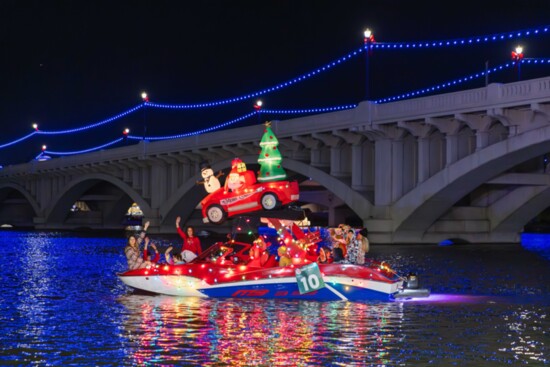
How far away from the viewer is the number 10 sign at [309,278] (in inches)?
900

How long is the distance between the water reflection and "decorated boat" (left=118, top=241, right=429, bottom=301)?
1.42 feet

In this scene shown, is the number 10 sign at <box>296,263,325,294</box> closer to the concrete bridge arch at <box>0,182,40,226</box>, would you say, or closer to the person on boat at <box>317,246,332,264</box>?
the person on boat at <box>317,246,332,264</box>

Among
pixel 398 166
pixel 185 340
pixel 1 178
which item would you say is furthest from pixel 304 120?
pixel 1 178

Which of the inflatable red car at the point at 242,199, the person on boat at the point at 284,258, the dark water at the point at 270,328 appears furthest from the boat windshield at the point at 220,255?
the person on boat at the point at 284,258

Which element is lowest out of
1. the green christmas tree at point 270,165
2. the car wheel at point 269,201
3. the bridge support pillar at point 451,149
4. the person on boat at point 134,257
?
the person on boat at point 134,257

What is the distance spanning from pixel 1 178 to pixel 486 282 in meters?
99.4

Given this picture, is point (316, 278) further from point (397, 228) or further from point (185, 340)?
point (397, 228)

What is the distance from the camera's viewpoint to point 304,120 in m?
55.8

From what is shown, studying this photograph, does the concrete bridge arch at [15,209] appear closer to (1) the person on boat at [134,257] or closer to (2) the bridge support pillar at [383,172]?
(2) the bridge support pillar at [383,172]

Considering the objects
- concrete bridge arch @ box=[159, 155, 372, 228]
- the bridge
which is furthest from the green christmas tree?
concrete bridge arch @ box=[159, 155, 372, 228]

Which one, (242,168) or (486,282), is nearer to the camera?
(242,168)

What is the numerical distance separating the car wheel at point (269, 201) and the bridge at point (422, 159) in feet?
58.4

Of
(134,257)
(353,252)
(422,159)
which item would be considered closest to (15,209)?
(422,159)

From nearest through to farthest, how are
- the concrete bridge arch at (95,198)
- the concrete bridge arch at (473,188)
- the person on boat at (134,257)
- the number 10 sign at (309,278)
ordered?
the number 10 sign at (309,278)
the person on boat at (134,257)
the concrete bridge arch at (473,188)
the concrete bridge arch at (95,198)
